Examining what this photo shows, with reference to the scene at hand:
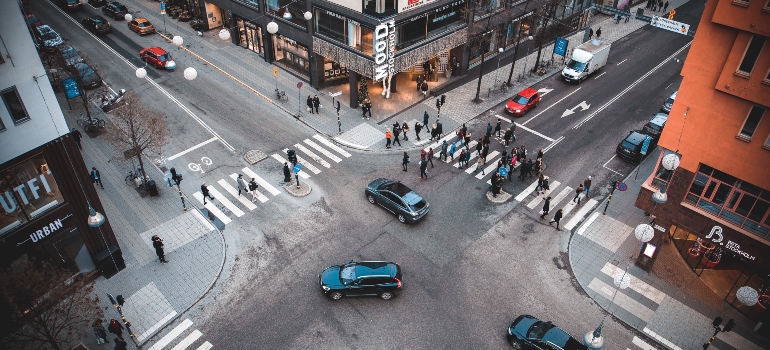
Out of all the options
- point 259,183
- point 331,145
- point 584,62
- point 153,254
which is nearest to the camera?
point 153,254

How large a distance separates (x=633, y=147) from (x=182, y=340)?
93.5ft

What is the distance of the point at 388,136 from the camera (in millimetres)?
32062

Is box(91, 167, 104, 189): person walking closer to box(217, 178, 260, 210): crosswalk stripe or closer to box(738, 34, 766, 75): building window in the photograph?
box(217, 178, 260, 210): crosswalk stripe

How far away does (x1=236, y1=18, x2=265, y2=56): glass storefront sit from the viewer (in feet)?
142

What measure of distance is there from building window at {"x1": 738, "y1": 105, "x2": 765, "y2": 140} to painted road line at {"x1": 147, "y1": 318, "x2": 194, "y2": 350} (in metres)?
24.3

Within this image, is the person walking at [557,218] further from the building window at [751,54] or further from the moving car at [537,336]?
the building window at [751,54]

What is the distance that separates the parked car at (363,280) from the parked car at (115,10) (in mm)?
42557

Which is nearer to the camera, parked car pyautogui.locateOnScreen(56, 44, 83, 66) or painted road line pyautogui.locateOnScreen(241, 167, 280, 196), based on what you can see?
painted road line pyautogui.locateOnScreen(241, 167, 280, 196)

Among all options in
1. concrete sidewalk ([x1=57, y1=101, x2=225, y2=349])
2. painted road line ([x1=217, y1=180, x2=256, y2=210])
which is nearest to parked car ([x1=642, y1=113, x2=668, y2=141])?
painted road line ([x1=217, y1=180, x2=256, y2=210])

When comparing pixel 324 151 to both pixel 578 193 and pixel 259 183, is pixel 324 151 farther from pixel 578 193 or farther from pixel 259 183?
pixel 578 193

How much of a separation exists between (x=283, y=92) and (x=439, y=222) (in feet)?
58.9

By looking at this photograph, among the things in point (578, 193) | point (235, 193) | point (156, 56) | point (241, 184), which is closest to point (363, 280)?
point (241, 184)

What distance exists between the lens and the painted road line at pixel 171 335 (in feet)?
66.4

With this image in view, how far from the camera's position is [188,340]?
20453 mm
